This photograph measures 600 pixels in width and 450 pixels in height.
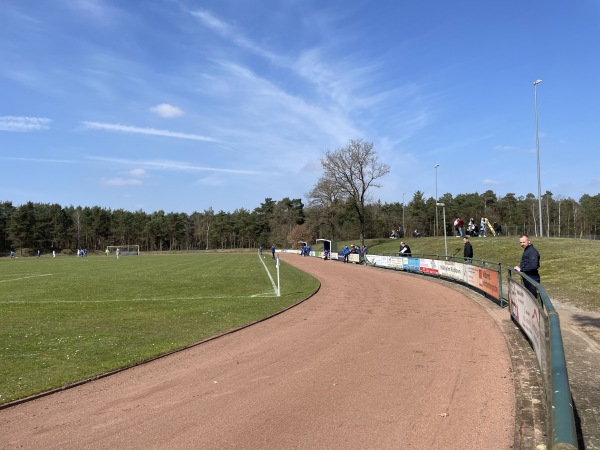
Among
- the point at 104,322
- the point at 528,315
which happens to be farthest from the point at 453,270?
the point at 104,322

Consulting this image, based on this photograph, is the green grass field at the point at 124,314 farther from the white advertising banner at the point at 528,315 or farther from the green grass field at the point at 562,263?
the white advertising banner at the point at 528,315

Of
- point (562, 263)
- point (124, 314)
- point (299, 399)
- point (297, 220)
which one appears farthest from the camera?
point (297, 220)

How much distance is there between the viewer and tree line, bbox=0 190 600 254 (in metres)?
93.5

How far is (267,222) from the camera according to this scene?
443 feet

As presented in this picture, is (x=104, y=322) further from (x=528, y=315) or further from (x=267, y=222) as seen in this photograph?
(x=267, y=222)

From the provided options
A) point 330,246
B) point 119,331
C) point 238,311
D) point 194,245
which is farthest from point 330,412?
point 194,245

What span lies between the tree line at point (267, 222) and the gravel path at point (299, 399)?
66.6m

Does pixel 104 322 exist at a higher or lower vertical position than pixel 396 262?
lower

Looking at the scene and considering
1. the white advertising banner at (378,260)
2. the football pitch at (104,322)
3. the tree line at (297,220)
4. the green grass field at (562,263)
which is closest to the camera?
the football pitch at (104,322)

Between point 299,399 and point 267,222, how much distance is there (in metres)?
130

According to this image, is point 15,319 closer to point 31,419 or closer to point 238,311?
point 238,311

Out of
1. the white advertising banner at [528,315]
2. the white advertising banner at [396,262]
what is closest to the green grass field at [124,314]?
the white advertising banner at [528,315]

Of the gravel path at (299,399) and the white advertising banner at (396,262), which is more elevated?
the white advertising banner at (396,262)

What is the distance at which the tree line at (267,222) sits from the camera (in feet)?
307
